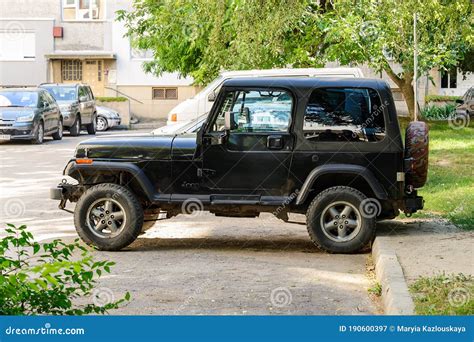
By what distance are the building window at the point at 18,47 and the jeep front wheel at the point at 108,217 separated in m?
43.1

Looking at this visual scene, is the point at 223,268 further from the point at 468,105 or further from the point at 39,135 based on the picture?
the point at 468,105

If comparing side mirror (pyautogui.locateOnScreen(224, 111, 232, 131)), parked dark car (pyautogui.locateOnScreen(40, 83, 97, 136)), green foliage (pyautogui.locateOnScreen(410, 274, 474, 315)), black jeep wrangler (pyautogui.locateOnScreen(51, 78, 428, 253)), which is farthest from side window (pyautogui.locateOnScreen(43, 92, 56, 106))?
green foliage (pyautogui.locateOnScreen(410, 274, 474, 315))

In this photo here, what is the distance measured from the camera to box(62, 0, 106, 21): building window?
54406 mm

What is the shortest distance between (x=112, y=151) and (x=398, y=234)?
131 inches

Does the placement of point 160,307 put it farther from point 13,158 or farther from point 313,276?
point 13,158

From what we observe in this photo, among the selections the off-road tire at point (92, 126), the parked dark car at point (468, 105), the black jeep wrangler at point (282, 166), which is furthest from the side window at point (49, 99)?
the black jeep wrangler at point (282, 166)

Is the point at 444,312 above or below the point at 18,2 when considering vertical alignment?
below

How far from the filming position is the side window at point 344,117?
12.2 metres

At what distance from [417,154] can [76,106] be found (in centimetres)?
2590

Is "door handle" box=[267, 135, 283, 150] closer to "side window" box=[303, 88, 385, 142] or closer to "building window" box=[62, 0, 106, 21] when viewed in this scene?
"side window" box=[303, 88, 385, 142]

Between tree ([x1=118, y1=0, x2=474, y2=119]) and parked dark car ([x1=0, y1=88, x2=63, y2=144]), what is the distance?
3951mm

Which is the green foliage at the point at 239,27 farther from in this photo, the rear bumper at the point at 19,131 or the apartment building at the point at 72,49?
the apartment building at the point at 72,49

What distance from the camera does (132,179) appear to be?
12.5 metres

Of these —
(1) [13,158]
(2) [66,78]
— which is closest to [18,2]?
(2) [66,78]
